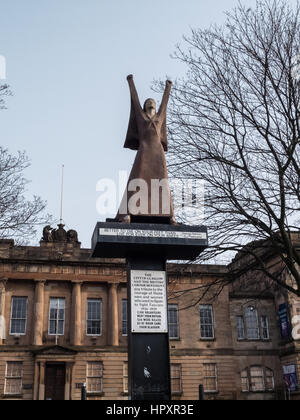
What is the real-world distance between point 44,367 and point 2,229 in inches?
708

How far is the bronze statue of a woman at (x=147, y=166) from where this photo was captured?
1037 centimetres

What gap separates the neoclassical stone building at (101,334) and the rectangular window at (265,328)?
74mm

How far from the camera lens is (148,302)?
32.0 feet

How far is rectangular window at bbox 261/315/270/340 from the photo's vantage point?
120 ft

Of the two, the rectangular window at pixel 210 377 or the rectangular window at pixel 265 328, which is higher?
the rectangular window at pixel 265 328

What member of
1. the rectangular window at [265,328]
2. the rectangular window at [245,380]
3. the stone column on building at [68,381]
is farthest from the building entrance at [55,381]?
the rectangular window at [265,328]

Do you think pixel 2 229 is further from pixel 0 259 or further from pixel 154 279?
pixel 0 259

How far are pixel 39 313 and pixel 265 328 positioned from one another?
16451 millimetres

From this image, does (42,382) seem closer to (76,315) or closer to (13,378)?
(13,378)

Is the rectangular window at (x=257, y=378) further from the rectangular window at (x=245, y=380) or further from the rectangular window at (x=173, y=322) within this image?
the rectangular window at (x=173, y=322)

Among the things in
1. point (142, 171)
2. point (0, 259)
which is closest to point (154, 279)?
point (142, 171)

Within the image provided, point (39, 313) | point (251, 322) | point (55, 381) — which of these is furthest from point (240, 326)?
point (39, 313)

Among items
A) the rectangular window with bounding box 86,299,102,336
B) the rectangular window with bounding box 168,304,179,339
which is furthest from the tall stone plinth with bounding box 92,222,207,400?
the rectangular window with bounding box 168,304,179,339

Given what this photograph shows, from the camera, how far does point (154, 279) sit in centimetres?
997
